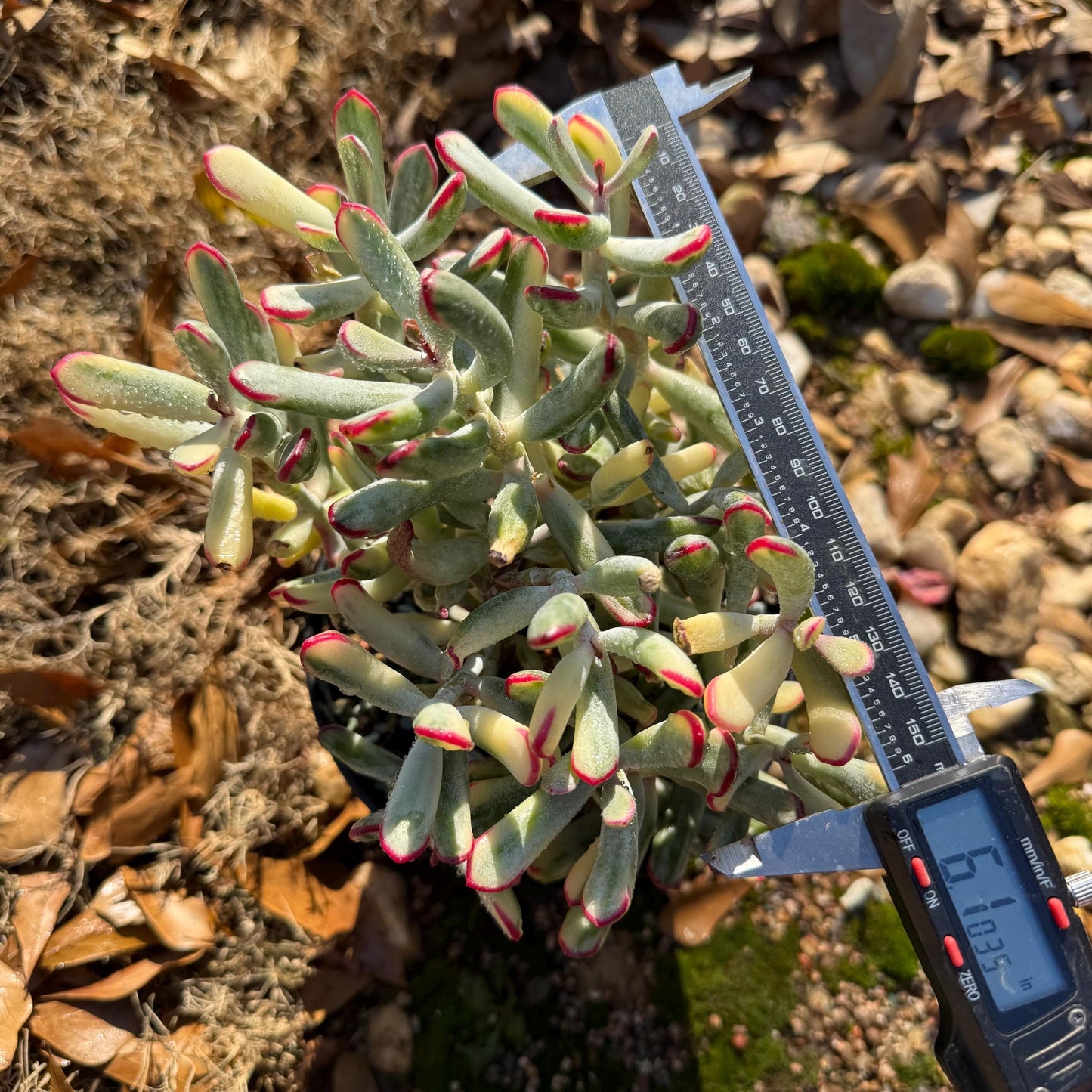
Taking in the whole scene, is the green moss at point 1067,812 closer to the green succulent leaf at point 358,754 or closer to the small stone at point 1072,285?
the small stone at point 1072,285

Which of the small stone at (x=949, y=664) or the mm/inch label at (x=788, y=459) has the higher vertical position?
the mm/inch label at (x=788, y=459)

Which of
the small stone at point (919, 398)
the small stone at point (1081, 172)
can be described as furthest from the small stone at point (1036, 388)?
the small stone at point (1081, 172)

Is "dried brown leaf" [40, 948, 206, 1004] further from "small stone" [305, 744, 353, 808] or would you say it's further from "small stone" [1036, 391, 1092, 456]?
"small stone" [1036, 391, 1092, 456]

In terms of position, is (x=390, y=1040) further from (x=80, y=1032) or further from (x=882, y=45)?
(x=882, y=45)

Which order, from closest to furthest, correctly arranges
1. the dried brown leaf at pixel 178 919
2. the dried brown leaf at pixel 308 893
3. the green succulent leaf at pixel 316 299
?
the green succulent leaf at pixel 316 299 → the dried brown leaf at pixel 178 919 → the dried brown leaf at pixel 308 893

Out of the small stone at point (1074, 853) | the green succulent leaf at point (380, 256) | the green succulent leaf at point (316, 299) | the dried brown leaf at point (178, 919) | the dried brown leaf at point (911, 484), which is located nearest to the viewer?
the green succulent leaf at point (380, 256)

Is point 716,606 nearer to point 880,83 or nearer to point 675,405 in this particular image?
point 675,405

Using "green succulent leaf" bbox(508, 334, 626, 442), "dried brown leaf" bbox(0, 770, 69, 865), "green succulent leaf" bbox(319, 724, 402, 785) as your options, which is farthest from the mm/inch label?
"dried brown leaf" bbox(0, 770, 69, 865)

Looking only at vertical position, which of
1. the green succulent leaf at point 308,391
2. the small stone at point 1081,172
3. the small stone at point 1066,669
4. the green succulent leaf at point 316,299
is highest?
the green succulent leaf at point 316,299
